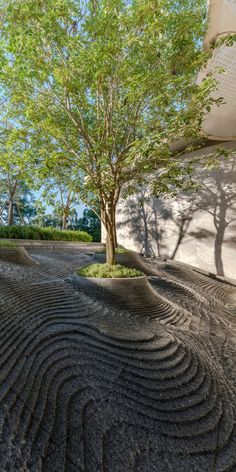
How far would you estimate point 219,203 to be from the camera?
802 centimetres

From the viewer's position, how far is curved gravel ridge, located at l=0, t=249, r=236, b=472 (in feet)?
3.94

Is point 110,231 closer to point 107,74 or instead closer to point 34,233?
point 107,74

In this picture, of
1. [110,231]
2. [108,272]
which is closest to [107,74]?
[110,231]

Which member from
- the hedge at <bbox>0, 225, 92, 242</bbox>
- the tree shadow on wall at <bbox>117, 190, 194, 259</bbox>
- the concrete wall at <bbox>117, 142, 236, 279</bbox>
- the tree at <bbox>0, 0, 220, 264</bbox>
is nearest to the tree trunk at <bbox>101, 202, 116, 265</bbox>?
the tree at <bbox>0, 0, 220, 264</bbox>

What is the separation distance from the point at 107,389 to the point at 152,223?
8.82 metres

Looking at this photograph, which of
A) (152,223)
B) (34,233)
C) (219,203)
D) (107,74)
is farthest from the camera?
(152,223)

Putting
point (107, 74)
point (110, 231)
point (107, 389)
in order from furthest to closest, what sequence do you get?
point (110, 231) < point (107, 74) < point (107, 389)

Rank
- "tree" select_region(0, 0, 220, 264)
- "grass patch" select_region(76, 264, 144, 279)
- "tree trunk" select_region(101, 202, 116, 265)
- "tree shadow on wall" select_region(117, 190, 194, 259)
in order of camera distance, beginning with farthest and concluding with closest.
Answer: "tree shadow on wall" select_region(117, 190, 194, 259)
"tree trunk" select_region(101, 202, 116, 265)
"grass patch" select_region(76, 264, 144, 279)
"tree" select_region(0, 0, 220, 264)

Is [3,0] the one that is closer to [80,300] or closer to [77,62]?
[77,62]

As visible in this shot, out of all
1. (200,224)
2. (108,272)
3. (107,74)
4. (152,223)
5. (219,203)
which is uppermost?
(107,74)

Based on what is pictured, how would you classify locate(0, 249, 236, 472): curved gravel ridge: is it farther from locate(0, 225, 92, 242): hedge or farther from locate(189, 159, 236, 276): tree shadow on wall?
locate(0, 225, 92, 242): hedge

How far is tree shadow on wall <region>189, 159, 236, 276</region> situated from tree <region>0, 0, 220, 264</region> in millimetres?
4559

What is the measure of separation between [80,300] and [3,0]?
13.3ft

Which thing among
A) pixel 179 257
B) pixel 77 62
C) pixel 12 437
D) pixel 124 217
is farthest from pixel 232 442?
pixel 124 217
